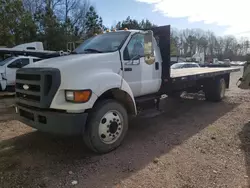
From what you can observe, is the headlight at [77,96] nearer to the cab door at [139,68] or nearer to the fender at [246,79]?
the cab door at [139,68]

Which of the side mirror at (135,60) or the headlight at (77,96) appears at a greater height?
the side mirror at (135,60)

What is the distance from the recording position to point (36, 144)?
417 centimetres

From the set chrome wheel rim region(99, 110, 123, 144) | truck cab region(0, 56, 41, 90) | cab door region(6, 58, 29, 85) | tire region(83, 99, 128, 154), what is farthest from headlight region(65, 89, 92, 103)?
cab door region(6, 58, 29, 85)

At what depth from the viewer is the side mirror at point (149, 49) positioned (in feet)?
14.4

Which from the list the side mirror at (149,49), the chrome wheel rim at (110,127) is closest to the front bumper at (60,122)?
the chrome wheel rim at (110,127)

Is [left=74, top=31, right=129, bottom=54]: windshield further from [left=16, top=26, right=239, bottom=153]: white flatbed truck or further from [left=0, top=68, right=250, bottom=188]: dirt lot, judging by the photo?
[left=0, top=68, right=250, bottom=188]: dirt lot

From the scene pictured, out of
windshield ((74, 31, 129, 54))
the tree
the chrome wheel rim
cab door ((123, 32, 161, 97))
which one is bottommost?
the chrome wheel rim

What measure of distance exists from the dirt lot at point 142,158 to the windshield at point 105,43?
1.83 m

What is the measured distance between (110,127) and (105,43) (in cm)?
175

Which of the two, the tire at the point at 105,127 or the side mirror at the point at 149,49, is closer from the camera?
the tire at the point at 105,127

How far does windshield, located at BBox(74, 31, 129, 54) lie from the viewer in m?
4.24

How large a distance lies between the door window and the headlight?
1.30 metres

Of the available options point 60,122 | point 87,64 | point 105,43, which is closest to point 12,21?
point 105,43

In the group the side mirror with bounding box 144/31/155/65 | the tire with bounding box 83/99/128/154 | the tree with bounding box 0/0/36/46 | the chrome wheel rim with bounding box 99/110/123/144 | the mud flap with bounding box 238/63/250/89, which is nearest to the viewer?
the tire with bounding box 83/99/128/154
